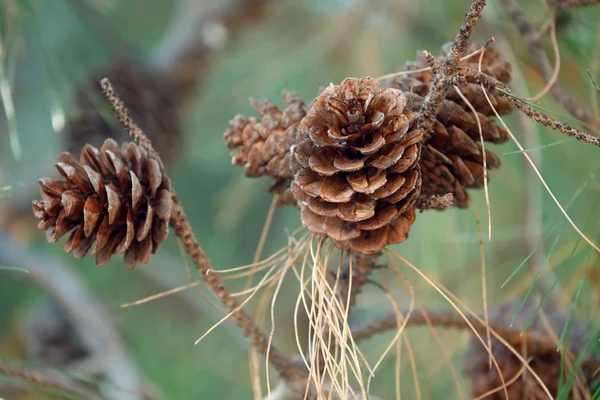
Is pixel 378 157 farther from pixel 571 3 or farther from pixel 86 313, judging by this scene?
pixel 86 313

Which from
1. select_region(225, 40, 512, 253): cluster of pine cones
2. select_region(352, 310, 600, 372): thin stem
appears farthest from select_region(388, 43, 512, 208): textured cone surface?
select_region(352, 310, 600, 372): thin stem

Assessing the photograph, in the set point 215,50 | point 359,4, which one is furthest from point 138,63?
point 359,4

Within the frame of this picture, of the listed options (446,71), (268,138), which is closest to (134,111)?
(268,138)

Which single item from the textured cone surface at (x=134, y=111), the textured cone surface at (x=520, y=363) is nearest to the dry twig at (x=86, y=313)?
the textured cone surface at (x=134, y=111)

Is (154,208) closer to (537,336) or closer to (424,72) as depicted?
(424,72)

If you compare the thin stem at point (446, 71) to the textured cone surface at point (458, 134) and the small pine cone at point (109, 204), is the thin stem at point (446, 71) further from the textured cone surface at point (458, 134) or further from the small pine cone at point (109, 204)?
the small pine cone at point (109, 204)

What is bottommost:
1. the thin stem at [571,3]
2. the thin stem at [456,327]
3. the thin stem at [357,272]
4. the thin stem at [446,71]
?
the thin stem at [456,327]

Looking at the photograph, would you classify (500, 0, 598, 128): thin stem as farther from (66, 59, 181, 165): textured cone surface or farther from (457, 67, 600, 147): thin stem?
(66, 59, 181, 165): textured cone surface
